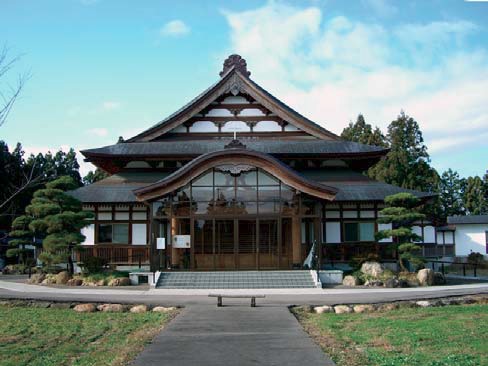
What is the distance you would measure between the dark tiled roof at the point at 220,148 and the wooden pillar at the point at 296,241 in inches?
188

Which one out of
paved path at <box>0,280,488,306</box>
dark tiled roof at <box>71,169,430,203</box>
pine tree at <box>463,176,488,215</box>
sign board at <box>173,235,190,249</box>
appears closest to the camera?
paved path at <box>0,280,488,306</box>

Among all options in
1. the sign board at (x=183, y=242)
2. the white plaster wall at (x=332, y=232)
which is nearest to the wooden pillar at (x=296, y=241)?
the white plaster wall at (x=332, y=232)

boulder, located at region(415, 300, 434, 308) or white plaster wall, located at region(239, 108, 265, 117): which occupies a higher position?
white plaster wall, located at region(239, 108, 265, 117)

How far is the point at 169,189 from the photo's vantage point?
22594 mm

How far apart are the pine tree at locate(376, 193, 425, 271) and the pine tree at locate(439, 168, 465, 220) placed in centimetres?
4368

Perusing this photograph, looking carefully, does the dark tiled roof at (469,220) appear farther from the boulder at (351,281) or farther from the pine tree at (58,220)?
the pine tree at (58,220)

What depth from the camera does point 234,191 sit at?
75.7 feet

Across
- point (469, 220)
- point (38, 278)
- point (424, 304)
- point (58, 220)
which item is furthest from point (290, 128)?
point (469, 220)

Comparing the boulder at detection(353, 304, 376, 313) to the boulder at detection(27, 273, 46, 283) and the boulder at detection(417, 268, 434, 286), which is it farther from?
the boulder at detection(27, 273, 46, 283)

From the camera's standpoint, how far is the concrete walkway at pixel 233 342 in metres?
8.59

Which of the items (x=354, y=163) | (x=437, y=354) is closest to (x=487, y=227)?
(x=354, y=163)

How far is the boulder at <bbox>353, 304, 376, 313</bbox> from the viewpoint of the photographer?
49.3 feet

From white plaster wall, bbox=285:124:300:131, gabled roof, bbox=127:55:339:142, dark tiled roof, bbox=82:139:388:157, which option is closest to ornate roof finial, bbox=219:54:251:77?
gabled roof, bbox=127:55:339:142

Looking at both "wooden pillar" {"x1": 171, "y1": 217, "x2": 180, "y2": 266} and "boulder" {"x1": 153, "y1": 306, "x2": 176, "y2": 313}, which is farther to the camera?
"wooden pillar" {"x1": 171, "y1": 217, "x2": 180, "y2": 266}
